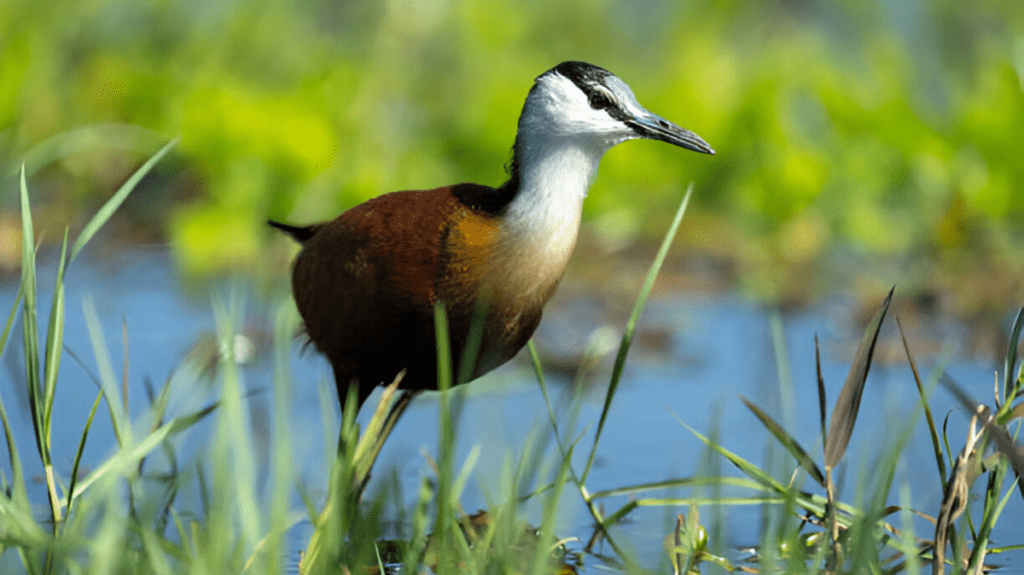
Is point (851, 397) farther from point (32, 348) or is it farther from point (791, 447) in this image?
point (32, 348)

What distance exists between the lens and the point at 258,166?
4.28 metres

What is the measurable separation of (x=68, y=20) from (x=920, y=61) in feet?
11.8

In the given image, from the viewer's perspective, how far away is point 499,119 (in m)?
4.53

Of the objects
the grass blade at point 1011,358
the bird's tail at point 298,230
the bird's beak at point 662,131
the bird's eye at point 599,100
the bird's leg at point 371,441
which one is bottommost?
the bird's leg at point 371,441

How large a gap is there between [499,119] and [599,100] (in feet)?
8.18

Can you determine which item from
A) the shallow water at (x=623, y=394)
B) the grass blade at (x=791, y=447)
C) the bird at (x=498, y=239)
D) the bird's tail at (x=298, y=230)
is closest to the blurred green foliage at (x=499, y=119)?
the shallow water at (x=623, y=394)

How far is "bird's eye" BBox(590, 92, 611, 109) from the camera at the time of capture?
206cm

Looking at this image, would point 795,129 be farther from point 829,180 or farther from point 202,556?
point 202,556

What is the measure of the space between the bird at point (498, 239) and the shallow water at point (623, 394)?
0.18 metres

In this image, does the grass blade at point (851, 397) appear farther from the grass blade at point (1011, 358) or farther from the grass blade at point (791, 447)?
the grass blade at point (1011, 358)

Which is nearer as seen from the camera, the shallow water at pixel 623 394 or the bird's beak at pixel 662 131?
the bird's beak at pixel 662 131

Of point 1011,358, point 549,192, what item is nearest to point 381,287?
point 549,192

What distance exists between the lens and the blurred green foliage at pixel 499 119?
4180 millimetres

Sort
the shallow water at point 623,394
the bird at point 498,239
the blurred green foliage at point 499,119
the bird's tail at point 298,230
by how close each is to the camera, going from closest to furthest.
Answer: the bird at point 498,239, the shallow water at point 623,394, the bird's tail at point 298,230, the blurred green foliage at point 499,119
